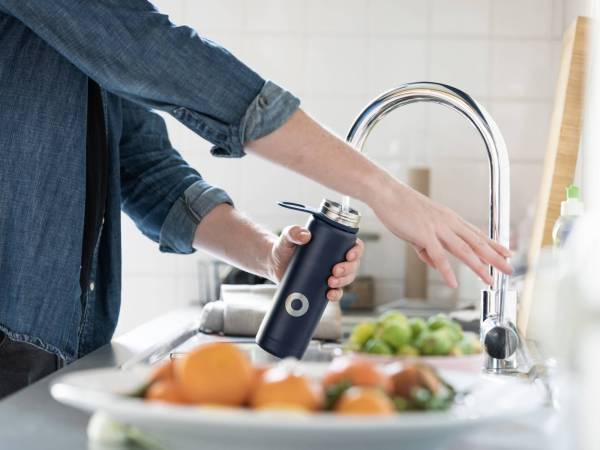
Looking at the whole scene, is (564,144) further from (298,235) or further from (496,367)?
(298,235)

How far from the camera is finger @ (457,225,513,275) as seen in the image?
0.98 meters

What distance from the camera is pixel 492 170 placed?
119 cm

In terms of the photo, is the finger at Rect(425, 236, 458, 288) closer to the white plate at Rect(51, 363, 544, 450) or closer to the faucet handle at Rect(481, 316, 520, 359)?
the faucet handle at Rect(481, 316, 520, 359)

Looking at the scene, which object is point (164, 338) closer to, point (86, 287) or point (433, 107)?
point (86, 287)

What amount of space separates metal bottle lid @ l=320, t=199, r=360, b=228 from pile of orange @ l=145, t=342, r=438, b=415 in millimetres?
431

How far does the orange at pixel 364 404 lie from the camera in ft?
1.94

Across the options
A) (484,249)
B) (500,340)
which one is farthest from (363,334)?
(500,340)

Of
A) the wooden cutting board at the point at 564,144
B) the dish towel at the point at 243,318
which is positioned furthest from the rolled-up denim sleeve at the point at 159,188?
the wooden cutting board at the point at 564,144

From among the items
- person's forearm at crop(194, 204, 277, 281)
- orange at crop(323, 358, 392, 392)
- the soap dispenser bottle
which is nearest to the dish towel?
person's forearm at crop(194, 204, 277, 281)

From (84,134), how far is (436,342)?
581 millimetres

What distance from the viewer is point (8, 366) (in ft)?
3.98

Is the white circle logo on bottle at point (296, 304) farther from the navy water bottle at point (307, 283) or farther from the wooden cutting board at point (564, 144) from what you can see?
the wooden cutting board at point (564, 144)

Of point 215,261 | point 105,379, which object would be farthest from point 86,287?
point 215,261

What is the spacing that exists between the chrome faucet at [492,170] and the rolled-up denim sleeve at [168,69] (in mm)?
211
